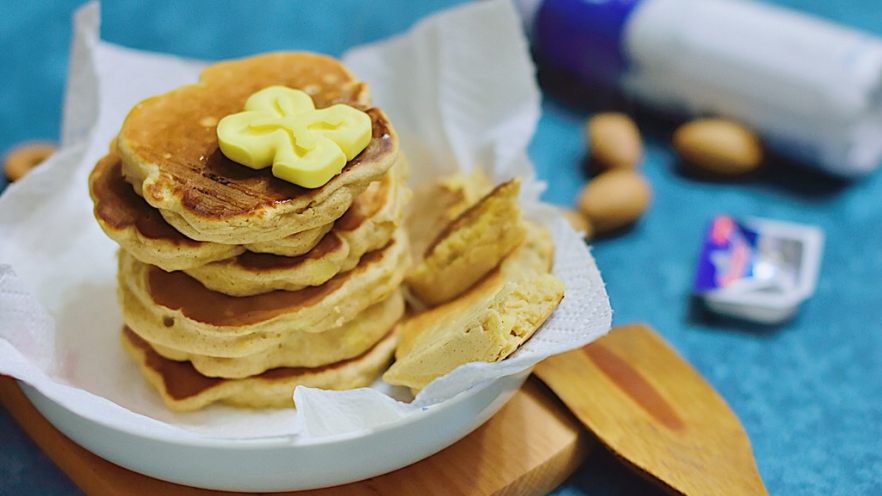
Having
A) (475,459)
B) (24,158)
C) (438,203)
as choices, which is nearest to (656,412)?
(475,459)

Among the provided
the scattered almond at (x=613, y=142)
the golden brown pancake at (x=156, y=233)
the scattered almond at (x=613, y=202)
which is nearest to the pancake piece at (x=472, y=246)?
the golden brown pancake at (x=156, y=233)

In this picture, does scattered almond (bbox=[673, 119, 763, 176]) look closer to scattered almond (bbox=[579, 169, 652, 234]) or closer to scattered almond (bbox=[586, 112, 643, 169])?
scattered almond (bbox=[586, 112, 643, 169])

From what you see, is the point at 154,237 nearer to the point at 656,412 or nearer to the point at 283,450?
the point at 283,450

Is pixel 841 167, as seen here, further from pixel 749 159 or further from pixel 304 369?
pixel 304 369

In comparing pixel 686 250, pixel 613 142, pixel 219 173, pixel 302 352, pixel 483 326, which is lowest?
pixel 686 250

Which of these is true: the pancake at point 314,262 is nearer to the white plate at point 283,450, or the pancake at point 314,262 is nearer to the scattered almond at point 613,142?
the white plate at point 283,450

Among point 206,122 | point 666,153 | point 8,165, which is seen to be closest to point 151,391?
point 206,122

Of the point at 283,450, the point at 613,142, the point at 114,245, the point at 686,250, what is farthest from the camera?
the point at 613,142
